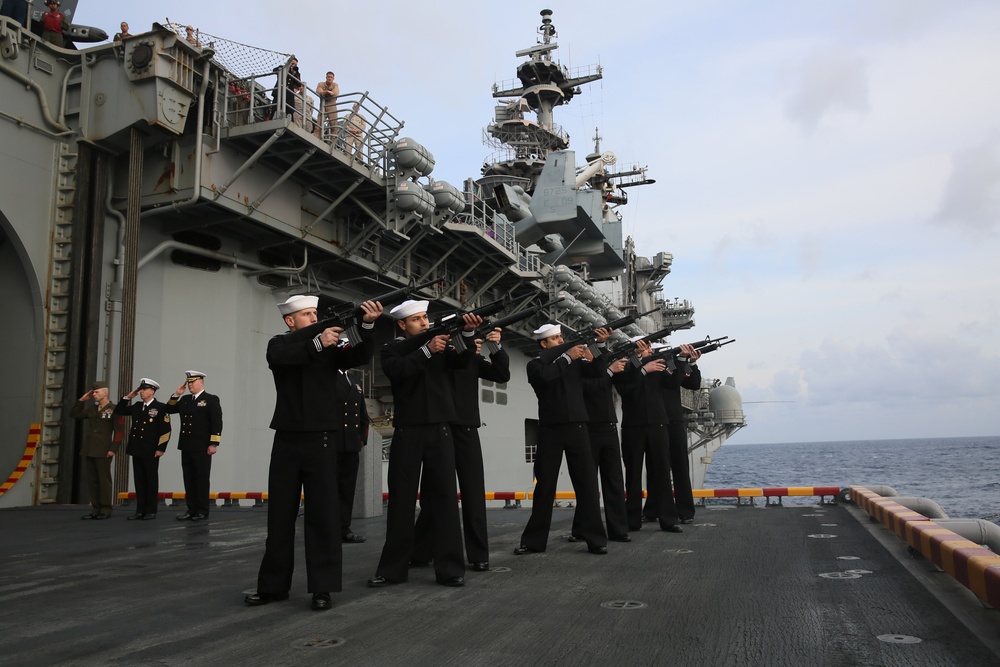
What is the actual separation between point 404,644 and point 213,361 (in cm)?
1100

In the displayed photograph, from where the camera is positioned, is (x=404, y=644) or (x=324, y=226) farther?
(x=324, y=226)

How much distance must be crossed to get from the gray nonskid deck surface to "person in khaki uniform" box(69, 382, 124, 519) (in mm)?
3094

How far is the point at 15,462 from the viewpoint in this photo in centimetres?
1158

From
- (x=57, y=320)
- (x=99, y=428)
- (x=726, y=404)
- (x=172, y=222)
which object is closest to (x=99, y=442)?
(x=99, y=428)

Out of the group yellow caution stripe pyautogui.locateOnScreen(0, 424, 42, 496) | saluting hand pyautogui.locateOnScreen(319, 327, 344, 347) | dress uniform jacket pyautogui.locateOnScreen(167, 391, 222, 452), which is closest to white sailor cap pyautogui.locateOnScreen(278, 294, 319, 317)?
saluting hand pyautogui.locateOnScreen(319, 327, 344, 347)

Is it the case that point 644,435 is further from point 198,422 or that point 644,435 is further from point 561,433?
point 198,422

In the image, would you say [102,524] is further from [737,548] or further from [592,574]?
[737,548]

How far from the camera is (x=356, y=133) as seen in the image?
13.7 metres

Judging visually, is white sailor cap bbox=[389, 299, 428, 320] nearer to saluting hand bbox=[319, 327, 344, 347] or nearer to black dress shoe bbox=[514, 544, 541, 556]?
saluting hand bbox=[319, 327, 344, 347]

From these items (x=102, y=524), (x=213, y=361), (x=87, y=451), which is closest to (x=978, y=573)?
(x=102, y=524)

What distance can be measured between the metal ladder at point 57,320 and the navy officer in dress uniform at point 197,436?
2.54 metres

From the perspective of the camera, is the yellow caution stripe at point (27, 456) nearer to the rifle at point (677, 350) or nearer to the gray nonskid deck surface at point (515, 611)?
the gray nonskid deck surface at point (515, 611)

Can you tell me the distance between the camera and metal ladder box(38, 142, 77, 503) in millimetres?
11422

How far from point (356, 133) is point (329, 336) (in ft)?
33.2
